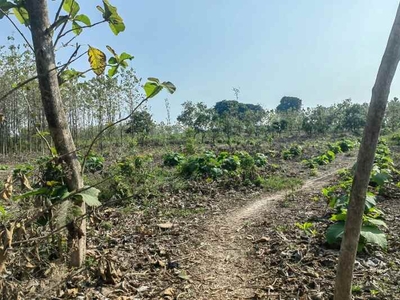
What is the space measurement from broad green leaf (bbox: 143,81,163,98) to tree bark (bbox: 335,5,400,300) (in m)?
1.17

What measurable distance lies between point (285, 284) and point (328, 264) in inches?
24.0

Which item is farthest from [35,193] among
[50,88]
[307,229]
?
[307,229]

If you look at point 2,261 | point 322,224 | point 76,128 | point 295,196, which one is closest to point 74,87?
point 76,128

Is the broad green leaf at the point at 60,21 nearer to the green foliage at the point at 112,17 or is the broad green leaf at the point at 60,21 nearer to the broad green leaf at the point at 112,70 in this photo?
the green foliage at the point at 112,17

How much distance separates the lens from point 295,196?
24.0 ft

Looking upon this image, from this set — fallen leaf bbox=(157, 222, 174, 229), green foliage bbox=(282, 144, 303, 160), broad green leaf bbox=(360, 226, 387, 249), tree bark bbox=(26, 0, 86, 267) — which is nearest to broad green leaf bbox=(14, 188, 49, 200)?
tree bark bbox=(26, 0, 86, 267)

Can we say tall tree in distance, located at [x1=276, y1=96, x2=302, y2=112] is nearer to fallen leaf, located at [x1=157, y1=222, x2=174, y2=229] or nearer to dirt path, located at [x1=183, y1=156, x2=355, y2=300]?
dirt path, located at [x1=183, y1=156, x2=355, y2=300]

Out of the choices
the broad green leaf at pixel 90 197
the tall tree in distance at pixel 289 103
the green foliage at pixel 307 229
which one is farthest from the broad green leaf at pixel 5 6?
the tall tree in distance at pixel 289 103

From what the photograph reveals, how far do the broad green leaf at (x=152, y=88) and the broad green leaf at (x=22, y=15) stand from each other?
1.26 meters

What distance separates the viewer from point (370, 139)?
1875 millimetres

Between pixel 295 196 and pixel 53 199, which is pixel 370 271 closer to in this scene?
pixel 53 199

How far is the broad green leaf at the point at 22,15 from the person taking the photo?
2491 millimetres

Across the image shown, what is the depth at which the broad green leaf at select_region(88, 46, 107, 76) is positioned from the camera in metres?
2.24

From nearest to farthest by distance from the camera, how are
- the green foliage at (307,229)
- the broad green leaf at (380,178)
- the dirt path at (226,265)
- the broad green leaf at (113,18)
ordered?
the broad green leaf at (113,18) → the dirt path at (226,265) → the green foliage at (307,229) → the broad green leaf at (380,178)
